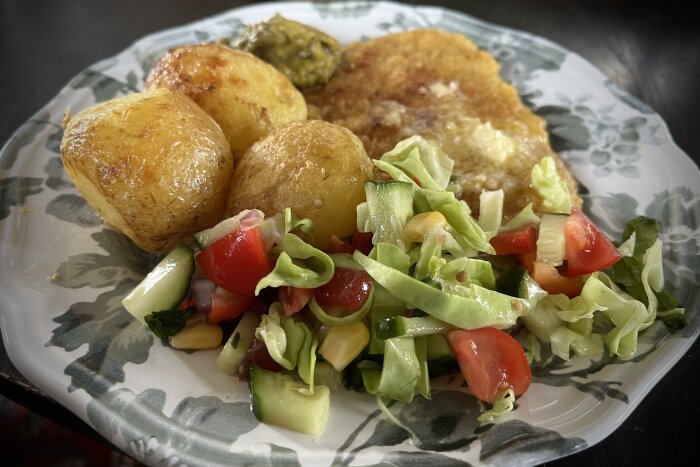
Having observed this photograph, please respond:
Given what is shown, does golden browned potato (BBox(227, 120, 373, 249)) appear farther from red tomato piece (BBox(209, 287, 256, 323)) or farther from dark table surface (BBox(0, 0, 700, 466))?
dark table surface (BBox(0, 0, 700, 466))

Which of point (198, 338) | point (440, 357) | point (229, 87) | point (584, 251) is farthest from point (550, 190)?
point (198, 338)

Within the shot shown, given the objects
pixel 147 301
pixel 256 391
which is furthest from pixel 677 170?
pixel 147 301

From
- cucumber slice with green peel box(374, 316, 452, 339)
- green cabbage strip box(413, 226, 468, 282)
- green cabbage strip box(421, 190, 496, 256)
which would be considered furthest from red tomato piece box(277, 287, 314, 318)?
green cabbage strip box(421, 190, 496, 256)

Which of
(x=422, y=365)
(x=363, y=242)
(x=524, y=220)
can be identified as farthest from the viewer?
(x=524, y=220)

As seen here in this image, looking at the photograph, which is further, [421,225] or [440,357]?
[421,225]

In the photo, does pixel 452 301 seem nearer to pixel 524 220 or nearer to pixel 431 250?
pixel 431 250

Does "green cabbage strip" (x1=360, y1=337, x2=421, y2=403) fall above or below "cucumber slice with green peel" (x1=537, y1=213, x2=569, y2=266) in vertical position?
below
